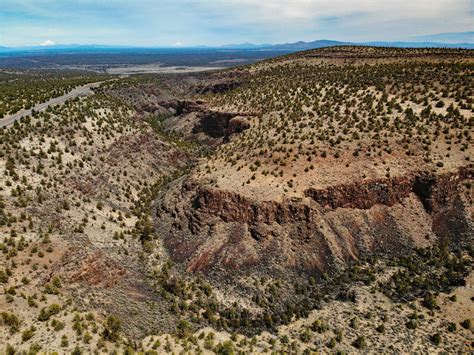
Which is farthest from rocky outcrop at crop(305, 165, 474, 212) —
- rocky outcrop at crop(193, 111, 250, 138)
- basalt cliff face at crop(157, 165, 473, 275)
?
rocky outcrop at crop(193, 111, 250, 138)

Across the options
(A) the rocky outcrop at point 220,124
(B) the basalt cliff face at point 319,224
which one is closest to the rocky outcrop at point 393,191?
(B) the basalt cliff face at point 319,224

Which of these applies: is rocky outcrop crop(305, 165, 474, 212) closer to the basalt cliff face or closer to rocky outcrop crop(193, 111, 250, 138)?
the basalt cliff face

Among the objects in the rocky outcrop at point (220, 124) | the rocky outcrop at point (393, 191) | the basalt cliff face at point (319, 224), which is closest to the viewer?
the basalt cliff face at point (319, 224)

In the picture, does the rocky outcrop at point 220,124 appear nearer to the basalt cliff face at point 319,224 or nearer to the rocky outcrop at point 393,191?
the basalt cliff face at point 319,224

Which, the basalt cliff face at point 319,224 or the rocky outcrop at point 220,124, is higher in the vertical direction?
the rocky outcrop at point 220,124

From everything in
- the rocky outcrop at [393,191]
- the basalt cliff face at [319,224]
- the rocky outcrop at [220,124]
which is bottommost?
the basalt cliff face at [319,224]

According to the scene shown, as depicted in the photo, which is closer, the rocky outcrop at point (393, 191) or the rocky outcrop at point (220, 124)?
the rocky outcrop at point (393, 191)

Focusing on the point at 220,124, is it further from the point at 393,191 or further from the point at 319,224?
the point at 393,191

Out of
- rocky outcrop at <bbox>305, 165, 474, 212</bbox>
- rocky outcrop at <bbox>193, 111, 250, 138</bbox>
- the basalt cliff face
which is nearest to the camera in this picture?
the basalt cliff face

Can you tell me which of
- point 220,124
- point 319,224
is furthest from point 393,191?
point 220,124

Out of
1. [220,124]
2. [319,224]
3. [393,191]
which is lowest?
[319,224]
